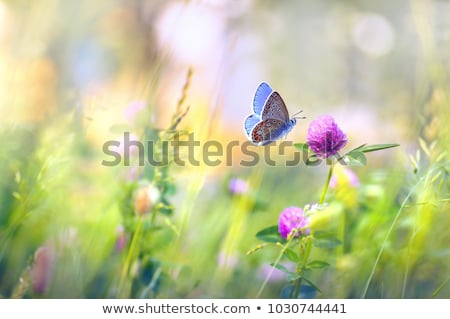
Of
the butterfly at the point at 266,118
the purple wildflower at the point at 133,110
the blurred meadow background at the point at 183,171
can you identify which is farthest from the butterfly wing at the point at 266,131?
the purple wildflower at the point at 133,110

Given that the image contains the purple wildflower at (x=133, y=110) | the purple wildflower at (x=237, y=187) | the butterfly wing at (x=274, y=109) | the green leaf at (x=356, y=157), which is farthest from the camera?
the purple wildflower at (x=237, y=187)

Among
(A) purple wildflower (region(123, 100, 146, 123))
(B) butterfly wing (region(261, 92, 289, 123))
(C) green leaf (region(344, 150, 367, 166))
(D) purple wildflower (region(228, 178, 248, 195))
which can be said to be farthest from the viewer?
(D) purple wildflower (region(228, 178, 248, 195))

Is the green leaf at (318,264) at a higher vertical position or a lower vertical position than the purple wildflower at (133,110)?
lower

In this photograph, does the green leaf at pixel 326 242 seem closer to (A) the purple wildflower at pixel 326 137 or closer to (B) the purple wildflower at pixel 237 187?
(A) the purple wildflower at pixel 326 137

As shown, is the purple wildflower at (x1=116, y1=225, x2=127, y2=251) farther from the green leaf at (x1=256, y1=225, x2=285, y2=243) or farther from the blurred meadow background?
the green leaf at (x1=256, y1=225, x2=285, y2=243)

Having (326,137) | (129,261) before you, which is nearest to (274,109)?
(326,137)

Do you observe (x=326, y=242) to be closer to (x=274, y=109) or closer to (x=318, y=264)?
(x=318, y=264)
